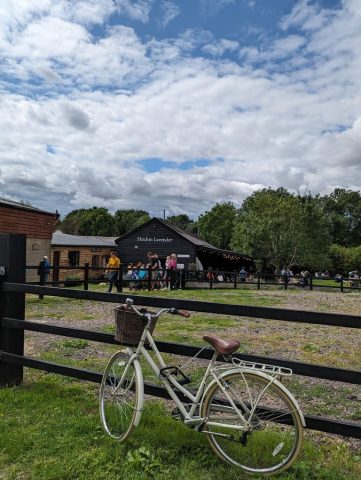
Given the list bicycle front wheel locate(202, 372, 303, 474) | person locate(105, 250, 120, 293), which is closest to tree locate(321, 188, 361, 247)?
person locate(105, 250, 120, 293)

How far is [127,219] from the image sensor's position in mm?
108688

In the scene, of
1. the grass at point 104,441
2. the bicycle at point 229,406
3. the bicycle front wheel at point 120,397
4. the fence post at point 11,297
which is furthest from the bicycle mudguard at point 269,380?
the fence post at point 11,297

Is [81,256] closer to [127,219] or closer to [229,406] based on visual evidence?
[229,406]

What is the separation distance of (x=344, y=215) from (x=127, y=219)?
52275mm

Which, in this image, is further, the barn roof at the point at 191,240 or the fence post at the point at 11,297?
the barn roof at the point at 191,240

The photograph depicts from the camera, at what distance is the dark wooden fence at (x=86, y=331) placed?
10.0 ft

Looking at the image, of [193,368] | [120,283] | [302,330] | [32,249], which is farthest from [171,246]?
[193,368]

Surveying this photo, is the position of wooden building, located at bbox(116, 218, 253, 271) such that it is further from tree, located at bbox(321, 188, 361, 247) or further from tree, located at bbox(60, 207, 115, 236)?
tree, located at bbox(60, 207, 115, 236)

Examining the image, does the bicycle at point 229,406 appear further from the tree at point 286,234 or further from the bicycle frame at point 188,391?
the tree at point 286,234

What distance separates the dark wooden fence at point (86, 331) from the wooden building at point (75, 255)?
24407mm

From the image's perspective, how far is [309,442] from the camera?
355 centimetres

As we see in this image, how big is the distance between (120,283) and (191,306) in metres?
13.0

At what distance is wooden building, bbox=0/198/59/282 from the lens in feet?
76.6

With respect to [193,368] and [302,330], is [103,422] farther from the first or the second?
[302,330]
